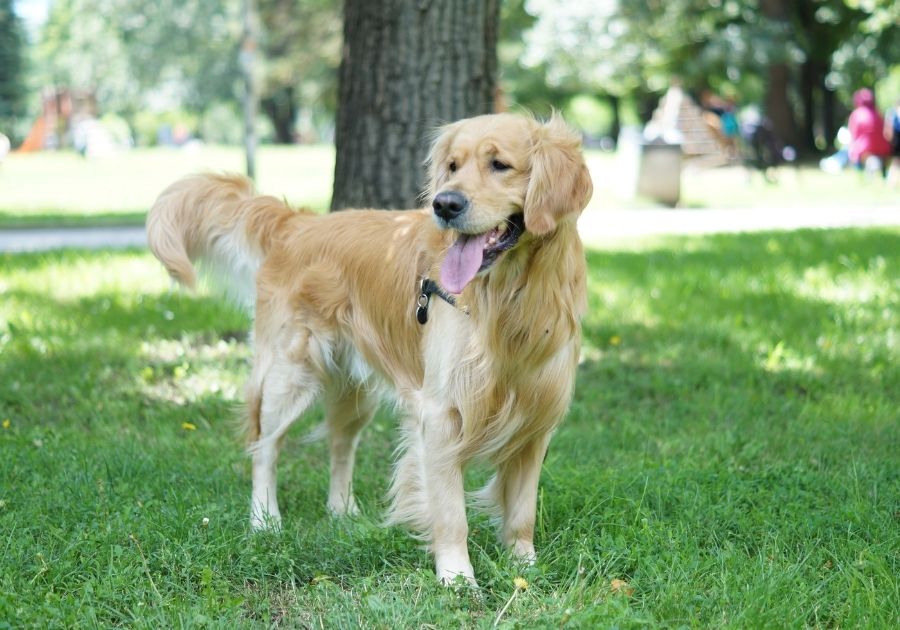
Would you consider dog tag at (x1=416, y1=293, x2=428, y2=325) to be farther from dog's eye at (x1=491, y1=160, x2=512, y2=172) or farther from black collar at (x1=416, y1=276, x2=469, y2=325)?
dog's eye at (x1=491, y1=160, x2=512, y2=172)

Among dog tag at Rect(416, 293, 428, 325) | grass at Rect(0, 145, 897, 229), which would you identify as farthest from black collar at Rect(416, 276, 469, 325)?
grass at Rect(0, 145, 897, 229)

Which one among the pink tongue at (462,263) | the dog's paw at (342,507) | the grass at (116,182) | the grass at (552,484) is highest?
the pink tongue at (462,263)

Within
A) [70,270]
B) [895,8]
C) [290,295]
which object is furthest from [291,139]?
[290,295]

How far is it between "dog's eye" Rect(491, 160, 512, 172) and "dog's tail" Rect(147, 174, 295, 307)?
158cm

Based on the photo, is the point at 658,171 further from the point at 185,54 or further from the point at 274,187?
the point at 185,54

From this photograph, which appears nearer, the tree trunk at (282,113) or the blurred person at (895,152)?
the blurred person at (895,152)

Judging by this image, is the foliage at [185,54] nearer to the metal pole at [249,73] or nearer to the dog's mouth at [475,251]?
the metal pole at [249,73]

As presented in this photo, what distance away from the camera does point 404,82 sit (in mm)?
5977

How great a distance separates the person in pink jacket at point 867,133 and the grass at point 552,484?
14252mm

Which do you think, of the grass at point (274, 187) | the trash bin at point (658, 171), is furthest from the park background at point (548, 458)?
the grass at point (274, 187)

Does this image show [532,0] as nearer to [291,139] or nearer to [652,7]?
[652,7]

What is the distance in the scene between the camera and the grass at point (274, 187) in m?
17.4

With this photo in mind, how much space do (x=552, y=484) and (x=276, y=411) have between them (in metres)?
1.27

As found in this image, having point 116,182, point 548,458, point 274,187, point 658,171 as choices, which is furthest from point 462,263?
point 116,182
